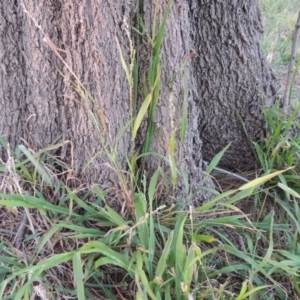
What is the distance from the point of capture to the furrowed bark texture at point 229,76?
176 cm

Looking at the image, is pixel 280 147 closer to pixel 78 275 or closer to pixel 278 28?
pixel 78 275

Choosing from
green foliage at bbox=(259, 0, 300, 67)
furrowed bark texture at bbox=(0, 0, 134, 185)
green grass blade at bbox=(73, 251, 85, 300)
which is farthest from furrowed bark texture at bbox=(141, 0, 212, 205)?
green foliage at bbox=(259, 0, 300, 67)

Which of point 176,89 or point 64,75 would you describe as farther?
point 176,89

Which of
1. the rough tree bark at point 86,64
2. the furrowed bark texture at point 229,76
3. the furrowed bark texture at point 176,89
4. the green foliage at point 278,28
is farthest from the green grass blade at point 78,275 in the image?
the green foliage at point 278,28

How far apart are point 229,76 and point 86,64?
678mm

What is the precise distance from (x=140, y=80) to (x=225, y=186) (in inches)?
22.1

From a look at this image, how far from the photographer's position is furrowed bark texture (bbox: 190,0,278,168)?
176cm

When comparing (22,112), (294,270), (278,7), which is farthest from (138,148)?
(278,7)

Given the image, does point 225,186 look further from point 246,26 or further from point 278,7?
point 278,7

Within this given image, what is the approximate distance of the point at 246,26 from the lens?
182 centimetres

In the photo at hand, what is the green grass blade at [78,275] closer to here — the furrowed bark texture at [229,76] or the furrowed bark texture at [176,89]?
the furrowed bark texture at [176,89]

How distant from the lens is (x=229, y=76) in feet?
6.06

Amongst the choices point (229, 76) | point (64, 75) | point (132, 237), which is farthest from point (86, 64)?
point (229, 76)

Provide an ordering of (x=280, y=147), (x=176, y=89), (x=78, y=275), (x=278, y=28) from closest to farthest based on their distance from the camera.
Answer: (x=78, y=275), (x=176, y=89), (x=280, y=147), (x=278, y=28)
